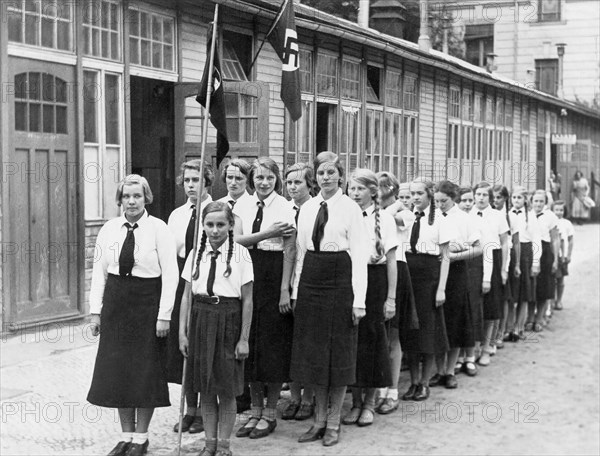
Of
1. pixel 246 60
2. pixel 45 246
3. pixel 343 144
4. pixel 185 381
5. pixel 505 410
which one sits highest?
pixel 246 60

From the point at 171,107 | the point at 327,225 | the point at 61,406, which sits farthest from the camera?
the point at 171,107

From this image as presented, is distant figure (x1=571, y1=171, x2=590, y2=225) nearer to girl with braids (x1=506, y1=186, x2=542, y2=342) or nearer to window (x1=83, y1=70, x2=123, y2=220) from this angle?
girl with braids (x1=506, y1=186, x2=542, y2=342)

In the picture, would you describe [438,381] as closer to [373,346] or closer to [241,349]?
[373,346]

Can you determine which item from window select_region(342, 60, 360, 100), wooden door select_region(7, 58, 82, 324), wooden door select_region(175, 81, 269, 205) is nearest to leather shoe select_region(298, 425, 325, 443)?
wooden door select_region(7, 58, 82, 324)

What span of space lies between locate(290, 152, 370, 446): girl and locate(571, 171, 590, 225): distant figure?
98.0 ft

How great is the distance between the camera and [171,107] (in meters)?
12.1

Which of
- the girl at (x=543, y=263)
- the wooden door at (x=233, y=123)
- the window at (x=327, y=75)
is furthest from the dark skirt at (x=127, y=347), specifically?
the window at (x=327, y=75)

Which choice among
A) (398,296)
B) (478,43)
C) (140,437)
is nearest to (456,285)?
(398,296)

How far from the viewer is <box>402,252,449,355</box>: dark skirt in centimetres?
789

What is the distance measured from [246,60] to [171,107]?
5.04 ft

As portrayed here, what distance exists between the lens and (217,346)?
231 inches

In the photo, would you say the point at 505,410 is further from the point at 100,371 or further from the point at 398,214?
the point at 100,371

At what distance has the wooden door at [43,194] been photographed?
901 centimetres

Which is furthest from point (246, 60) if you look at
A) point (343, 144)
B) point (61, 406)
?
point (61, 406)
